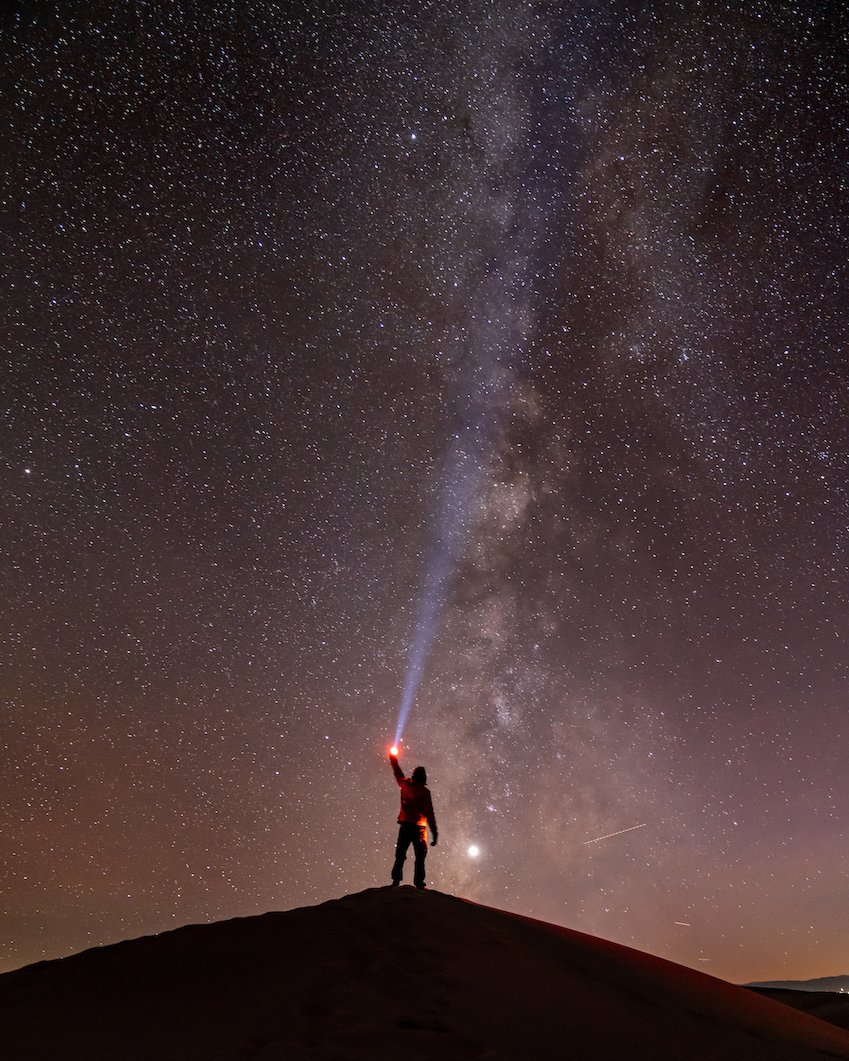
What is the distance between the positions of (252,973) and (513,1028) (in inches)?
76.1

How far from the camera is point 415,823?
862 cm

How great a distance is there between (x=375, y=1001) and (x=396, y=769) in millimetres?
4859

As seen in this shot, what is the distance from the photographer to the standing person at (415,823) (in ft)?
28.2

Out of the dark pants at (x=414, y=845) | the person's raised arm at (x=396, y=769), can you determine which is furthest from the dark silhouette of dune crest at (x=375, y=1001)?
the person's raised arm at (x=396, y=769)

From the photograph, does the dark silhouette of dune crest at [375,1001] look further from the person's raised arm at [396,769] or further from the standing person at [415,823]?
the person's raised arm at [396,769]

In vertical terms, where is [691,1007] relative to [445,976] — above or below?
below

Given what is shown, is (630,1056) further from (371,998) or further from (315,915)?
(315,915)

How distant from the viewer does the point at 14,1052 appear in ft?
11.9

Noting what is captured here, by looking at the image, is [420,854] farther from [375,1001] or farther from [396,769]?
[375,1001]

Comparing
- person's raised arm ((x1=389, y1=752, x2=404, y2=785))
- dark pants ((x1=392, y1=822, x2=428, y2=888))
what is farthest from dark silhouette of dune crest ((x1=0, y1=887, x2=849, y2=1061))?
person's raised arm ((x1=389, y1=752, x2=404, y2=785))

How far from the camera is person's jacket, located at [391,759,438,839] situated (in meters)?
8.65

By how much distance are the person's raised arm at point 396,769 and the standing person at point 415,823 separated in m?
0.15

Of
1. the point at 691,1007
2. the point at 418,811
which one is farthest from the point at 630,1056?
the point at 418,811

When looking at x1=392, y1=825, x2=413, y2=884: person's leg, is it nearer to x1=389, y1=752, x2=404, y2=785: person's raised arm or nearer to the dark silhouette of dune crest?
x1=389, y1=752, x2=404, y2=785: person's raised arm
